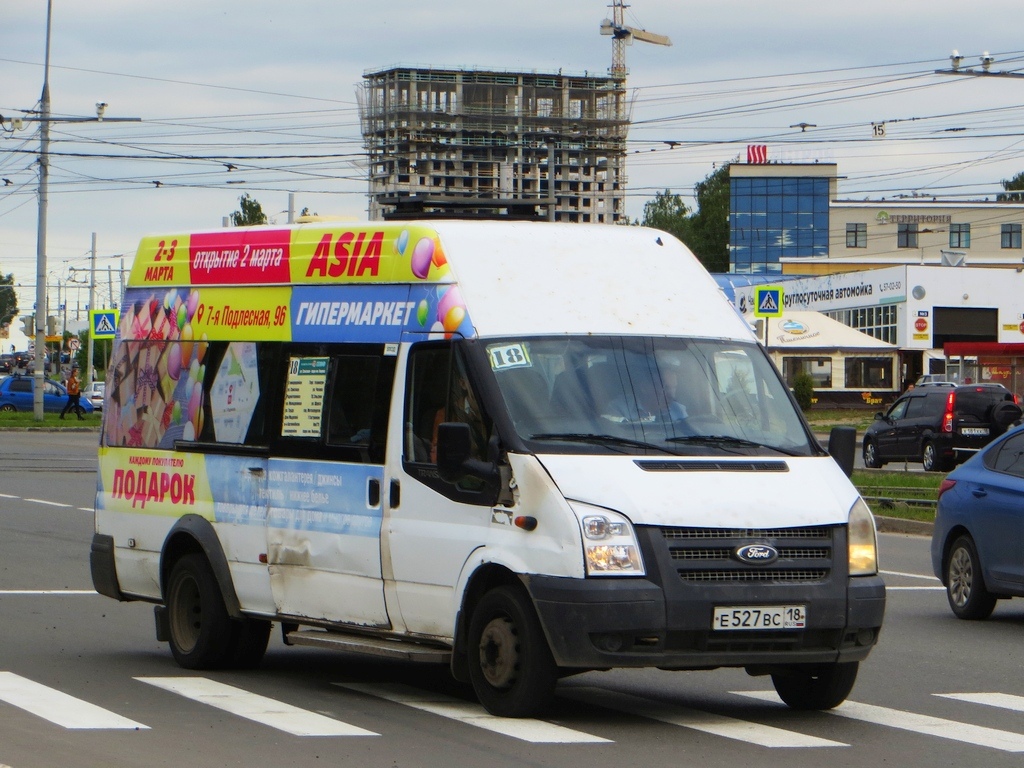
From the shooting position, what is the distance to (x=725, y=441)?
27.0 feet

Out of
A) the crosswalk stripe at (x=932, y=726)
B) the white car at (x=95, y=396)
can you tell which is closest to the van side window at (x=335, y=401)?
the crosswalk stripe at (x=932, y=726)

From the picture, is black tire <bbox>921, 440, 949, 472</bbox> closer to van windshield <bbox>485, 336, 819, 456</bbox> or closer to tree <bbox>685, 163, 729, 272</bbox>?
van windshield <bbox>485, 336, 819, 456</bbox>

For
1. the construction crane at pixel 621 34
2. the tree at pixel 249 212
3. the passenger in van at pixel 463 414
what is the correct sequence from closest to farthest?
the passenger in van at pixel 463 414
the tree at pixel 249 212
the construction crane at pixel 621 34

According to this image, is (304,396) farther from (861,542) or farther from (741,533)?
(861,542)

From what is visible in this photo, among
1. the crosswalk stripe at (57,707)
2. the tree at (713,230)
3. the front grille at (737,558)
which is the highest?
the tree at (713,230)

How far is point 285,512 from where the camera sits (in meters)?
9.33

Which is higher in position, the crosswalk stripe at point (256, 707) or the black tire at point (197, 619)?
the black tire at point (197, 619)

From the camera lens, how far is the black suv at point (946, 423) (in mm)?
34562

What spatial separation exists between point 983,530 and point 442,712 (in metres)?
5.99

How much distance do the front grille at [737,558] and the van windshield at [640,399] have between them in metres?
0.52

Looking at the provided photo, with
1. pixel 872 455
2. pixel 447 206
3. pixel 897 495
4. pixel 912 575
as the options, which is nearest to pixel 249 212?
pixel 872 455

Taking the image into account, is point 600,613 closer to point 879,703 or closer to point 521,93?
point 879,703

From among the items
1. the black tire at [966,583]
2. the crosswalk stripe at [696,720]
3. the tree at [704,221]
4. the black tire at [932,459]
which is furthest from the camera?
the tree at [704,221]

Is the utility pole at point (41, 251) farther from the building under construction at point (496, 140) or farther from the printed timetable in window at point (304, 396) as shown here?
the printed timetable in window at point (304, 396)
